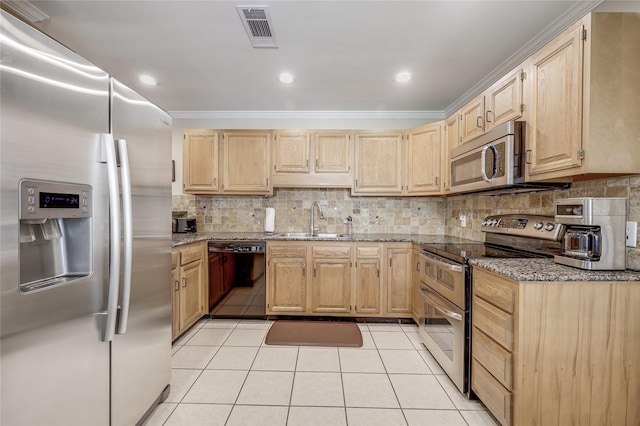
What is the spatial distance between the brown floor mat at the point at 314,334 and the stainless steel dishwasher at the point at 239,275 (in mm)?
362

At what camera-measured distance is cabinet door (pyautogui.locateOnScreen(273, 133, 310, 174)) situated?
11.6ft

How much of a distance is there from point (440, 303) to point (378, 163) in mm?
1790

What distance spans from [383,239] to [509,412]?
185 cm

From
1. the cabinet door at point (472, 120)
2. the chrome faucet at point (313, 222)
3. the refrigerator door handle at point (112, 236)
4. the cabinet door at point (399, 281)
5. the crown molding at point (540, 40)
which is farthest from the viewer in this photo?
the chrome faucet at point (313, 222)

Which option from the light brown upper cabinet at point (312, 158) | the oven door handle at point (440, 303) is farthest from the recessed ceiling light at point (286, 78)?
the oven door handle at point (440, 303)

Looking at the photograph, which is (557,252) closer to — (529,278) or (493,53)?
(529,278)

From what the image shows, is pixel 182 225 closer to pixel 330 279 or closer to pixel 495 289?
pixel 330 279

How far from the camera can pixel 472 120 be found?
249 cm

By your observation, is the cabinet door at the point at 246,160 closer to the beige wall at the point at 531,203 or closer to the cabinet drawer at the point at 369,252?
the cabinet drawer at the point at 369,252

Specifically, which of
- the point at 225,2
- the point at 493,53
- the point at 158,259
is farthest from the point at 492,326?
the point at 225,2

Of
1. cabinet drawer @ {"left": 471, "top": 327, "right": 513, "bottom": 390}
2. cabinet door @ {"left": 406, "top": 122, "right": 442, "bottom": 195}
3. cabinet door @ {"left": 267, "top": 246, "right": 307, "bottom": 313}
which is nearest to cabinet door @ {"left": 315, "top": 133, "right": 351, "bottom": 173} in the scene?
cabinet door @ {"left": 406, "top": 122, "right": 442, "bottom": 195}

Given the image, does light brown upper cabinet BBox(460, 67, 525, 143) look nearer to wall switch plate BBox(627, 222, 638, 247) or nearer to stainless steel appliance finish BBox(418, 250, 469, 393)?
wall switch plate BBox(627, 222, 638, 247)

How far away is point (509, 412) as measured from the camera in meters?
1.49

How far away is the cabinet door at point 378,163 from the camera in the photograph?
3.49 meters
